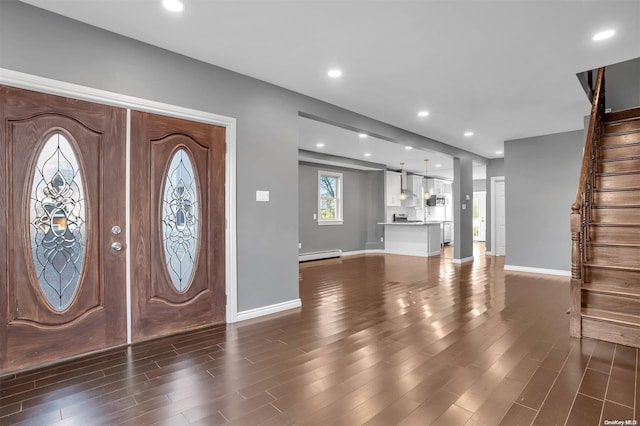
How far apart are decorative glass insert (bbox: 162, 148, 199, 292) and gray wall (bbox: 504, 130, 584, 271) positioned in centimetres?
632

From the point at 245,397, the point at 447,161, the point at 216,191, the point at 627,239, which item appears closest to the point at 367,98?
the point at 216,191

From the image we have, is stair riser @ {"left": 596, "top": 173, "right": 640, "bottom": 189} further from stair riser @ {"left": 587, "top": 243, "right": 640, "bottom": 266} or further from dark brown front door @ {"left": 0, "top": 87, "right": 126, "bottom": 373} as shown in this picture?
dark brown front door @ {"left": 0, "top": 87, "right": 126, "bottom": 373}

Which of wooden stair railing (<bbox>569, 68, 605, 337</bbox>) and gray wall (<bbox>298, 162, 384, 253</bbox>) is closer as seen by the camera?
wooden stair railing (<bbox>569, 68, 605, 337</bbox>)

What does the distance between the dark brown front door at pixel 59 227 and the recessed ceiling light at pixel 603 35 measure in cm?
428

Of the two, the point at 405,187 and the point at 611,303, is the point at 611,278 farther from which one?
the point at 405,187

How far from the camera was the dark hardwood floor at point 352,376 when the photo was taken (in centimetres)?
185

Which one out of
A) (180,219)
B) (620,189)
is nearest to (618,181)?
(620,189)

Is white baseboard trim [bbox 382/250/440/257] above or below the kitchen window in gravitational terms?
below

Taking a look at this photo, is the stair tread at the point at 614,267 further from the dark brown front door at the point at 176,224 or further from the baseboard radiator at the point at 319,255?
the baseboard radiator at the point at 319,255

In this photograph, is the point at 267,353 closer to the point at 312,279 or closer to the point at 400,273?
the point at 312,279

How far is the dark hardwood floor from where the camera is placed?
1.85 m

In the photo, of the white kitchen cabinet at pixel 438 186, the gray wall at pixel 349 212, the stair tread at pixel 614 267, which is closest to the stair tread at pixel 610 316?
the stair tread at pixel 614 267

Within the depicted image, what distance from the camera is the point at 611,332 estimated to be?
288 cm

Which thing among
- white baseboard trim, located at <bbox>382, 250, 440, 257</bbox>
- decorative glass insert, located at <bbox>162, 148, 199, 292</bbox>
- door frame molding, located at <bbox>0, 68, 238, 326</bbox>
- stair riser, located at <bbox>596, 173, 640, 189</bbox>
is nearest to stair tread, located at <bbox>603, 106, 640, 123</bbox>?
stair riser, located at <bbox>596, 173, 640, 189</bbox>
